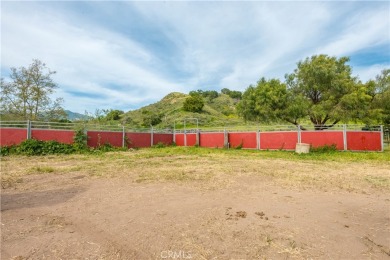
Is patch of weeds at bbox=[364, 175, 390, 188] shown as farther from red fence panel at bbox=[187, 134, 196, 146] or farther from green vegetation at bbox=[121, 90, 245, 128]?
green vegetation at bbox=[121, 90, 245, 128]

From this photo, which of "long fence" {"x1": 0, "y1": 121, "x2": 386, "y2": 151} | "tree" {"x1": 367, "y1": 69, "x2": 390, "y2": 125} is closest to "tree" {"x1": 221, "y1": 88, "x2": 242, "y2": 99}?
"tree" {"x1": 367, "y1": 69, "x2": 390, "y2": 125}

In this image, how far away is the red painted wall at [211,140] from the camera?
2222 centimetres

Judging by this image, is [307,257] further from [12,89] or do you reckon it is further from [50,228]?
[12,89]

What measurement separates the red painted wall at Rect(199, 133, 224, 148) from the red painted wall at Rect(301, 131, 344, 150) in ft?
23.4

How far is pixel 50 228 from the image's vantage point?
3.39m

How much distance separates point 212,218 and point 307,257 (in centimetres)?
152

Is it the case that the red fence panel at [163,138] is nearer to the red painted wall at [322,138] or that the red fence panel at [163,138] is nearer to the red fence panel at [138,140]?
the red fence panel at [138,140]

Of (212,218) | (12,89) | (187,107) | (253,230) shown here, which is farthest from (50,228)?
(187,107)

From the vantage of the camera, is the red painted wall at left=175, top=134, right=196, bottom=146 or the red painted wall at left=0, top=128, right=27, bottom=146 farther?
the red painted wall at left=175, top=134, right=196, bottom=146

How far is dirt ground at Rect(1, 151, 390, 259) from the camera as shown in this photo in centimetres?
281

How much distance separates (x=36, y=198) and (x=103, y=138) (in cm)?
1461

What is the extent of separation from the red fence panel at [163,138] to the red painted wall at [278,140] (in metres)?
9.78

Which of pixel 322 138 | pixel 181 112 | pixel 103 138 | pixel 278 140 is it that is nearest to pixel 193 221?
pixel 322 138

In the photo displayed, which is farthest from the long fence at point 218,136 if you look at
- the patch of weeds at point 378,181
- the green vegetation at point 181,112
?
the green vegetation at point 181,112
